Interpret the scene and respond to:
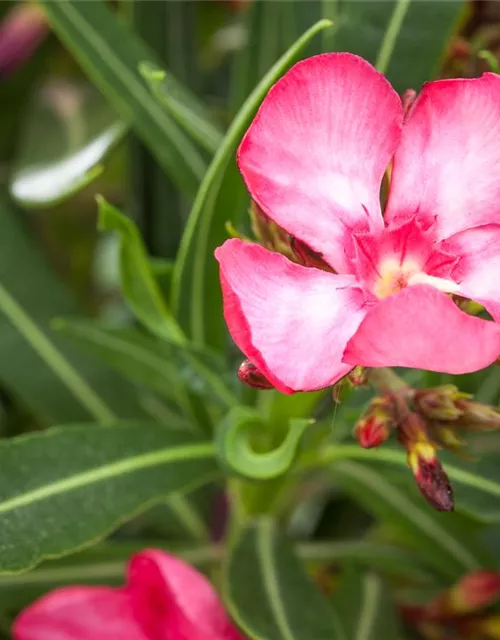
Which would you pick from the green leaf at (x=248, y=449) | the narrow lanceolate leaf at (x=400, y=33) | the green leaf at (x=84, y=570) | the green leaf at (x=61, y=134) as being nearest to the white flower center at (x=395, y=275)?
the green leaf at (x=248, y=449)

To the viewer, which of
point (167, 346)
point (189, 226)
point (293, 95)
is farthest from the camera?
point (167, 346)

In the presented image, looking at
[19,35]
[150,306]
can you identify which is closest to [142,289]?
[150,306]

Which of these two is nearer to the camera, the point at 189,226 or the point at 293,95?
the point at 293,95

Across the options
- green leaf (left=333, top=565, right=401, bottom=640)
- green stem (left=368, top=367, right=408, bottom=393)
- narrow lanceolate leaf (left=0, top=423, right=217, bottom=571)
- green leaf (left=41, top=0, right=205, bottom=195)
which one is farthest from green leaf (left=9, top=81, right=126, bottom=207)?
green leaf (left=333, top=565, right=401, bottom=640)

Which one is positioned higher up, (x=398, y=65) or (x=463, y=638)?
(x=398, y=65)

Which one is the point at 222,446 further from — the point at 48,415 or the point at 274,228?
the point at 48,415

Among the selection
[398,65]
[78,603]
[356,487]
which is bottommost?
[356,487]

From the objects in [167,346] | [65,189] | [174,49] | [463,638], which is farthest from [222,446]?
[174,49]

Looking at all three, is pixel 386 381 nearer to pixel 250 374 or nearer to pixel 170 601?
pixel 250 374

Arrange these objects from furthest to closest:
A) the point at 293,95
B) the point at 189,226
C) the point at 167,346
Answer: the point at 167,346 < the point at 189,226 < the point at 293,95
